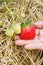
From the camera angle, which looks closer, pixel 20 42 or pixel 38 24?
pixel 20 42

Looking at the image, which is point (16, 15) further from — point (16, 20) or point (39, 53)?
point (39, 53)

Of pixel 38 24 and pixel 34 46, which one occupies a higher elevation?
pixel 38 24

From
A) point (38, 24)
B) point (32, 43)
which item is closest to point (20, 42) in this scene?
point (32, 43)

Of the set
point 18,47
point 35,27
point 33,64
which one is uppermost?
point 35,27

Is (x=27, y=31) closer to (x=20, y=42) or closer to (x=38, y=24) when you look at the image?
(x=20, y=42)

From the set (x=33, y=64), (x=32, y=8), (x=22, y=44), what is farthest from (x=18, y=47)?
(x=32, y=8)

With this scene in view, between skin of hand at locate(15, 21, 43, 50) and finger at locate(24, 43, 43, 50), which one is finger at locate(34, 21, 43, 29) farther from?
finger at locate(24, 43, 43, 50)

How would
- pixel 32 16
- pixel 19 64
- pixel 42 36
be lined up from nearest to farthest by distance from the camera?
pixel 19 64, pixel 42 36, pixel 32 16

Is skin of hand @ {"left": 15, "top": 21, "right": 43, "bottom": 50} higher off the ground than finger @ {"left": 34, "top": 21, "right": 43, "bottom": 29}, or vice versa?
finger @ {"left": 34, "top": 21, "right": 43, "bottom": 29}

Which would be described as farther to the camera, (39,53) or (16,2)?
(16,2)

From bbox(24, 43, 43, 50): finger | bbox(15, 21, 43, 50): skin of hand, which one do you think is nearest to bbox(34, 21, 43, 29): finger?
bbox(15, 21, 43, 50): skin of hand

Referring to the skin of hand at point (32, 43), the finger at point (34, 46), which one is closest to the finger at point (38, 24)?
the skin of hand at point (32, 43)
